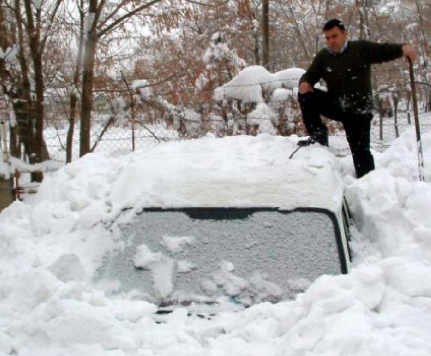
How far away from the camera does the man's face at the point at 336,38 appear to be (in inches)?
185

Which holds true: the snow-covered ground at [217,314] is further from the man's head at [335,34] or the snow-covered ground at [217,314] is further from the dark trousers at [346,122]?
the man's head at [335,34]

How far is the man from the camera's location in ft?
15.5

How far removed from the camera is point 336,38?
471 cm

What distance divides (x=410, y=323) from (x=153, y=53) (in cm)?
993

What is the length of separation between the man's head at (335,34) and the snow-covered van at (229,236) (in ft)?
6.49

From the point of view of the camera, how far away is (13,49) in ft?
28.0

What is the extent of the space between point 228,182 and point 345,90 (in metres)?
2.29

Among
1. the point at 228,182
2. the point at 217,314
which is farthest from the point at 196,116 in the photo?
the point at 217,314

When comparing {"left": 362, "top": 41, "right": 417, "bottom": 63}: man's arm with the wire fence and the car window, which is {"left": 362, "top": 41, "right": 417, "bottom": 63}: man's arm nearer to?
the car window

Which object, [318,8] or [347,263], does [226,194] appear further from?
[318,8]

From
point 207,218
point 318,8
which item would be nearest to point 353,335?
point 207,218

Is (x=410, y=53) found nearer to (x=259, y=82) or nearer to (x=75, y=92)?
(x=259, y=82)

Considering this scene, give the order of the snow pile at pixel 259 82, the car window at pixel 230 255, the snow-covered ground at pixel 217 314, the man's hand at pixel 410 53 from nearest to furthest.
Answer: the snow-covered ground at pixel 217 314 → the car window at pixel 230 255 → the man's hand at pixel 410 53 → the snow pile at pixel 259 82

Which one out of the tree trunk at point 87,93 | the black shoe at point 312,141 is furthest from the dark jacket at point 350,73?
the tree trunk at point 87,93
